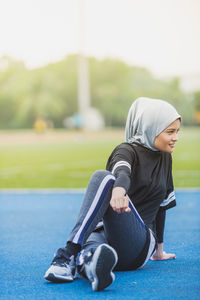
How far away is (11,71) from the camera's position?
58125 mm

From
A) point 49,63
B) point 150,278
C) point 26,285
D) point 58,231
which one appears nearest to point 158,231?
point 150,278

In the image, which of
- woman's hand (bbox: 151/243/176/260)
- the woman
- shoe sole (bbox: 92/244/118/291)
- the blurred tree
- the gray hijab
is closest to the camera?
shoe sole (bbox: 92/244/118/291)

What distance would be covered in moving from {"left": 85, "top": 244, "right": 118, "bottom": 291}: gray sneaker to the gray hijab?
2.54 feet

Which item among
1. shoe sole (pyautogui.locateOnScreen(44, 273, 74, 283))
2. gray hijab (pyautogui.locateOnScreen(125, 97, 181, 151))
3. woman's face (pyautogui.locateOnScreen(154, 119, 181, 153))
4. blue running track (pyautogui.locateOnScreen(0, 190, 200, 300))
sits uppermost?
gray hijab (pyautogui.locateOnScreen(125, 97, 181, 151))

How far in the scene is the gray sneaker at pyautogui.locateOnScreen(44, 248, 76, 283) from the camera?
3.04 m

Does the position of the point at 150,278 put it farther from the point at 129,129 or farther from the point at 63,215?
the point at 63,215

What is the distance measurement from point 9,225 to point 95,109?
52666mm

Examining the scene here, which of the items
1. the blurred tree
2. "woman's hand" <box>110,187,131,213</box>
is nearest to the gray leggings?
"woman's hand" <box>110,187,131,213</box>

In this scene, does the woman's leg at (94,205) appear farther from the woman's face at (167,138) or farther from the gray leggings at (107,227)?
the woman's face at (167,138)

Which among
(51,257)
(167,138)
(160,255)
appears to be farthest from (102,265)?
(51,257)

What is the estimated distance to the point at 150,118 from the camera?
3.22 metres

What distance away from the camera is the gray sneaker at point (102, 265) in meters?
2.77

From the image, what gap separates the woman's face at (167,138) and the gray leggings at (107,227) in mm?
424

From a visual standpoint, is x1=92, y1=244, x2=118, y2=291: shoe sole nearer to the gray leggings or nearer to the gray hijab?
the gray leggings
